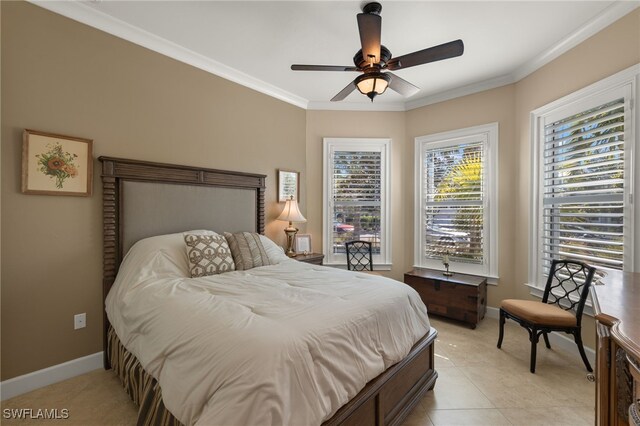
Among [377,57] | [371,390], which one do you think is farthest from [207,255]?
[377,57]

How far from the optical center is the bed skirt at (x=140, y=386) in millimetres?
1352

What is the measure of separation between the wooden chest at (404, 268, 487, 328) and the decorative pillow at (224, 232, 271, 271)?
2.04m

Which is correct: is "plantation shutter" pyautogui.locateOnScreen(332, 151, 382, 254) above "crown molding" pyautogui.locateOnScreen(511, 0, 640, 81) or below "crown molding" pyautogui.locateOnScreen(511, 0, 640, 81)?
below

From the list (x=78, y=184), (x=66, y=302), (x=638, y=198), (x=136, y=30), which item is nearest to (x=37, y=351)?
(x=66, y=302)

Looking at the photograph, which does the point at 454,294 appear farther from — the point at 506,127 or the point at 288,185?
the point at 288,185

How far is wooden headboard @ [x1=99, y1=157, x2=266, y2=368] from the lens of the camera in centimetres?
235

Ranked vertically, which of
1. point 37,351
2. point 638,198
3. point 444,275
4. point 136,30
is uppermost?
point 136,30

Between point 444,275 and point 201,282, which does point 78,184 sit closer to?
point 201,282

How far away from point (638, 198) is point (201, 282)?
3337mm

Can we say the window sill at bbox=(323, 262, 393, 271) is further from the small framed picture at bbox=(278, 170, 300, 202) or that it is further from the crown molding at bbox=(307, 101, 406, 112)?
the crown molding at bbox=(307, 101, 406, 112)

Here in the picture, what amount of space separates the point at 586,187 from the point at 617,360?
89.1 inches

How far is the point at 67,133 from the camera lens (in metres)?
2.21

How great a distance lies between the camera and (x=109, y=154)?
2.42m

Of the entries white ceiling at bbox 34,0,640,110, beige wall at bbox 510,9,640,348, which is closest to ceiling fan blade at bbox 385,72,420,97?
white ceiling at bbox 34,0,640,110
